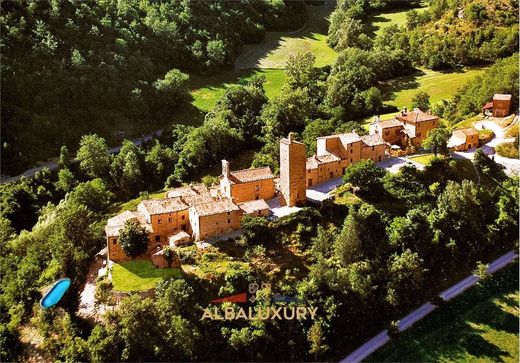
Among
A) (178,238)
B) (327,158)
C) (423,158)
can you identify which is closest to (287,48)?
(423,158)

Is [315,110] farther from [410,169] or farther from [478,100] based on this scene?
[410,169]

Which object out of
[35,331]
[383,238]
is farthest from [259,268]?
[35,331]

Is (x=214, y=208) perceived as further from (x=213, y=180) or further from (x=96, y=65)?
(x=96, y=65)

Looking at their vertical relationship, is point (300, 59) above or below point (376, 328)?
above

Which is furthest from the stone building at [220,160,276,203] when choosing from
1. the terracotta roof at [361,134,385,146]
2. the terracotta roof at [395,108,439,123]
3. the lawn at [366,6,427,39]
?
the lawn at [366,6,427,39]

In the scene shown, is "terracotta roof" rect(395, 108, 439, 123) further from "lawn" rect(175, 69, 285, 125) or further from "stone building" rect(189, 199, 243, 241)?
"lawn" rect(175, 69, 285, 125)

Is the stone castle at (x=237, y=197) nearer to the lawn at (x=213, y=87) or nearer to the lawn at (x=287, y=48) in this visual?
the lawn at (x=213, y=87)
